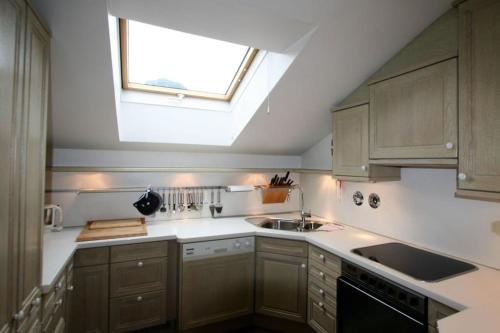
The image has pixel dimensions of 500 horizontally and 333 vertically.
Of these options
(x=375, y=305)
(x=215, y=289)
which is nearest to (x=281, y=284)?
(x=215, y=289)

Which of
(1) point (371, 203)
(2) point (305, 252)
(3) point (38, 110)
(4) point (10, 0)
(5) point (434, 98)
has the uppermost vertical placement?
(4) point (10, 0)

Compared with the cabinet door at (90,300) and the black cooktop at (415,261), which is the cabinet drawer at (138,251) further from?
the black cooktop at (415,261)

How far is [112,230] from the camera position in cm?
220

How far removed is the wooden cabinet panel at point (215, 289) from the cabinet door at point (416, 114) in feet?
4.62

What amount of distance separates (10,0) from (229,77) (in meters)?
1.69

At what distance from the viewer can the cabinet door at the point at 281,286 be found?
219cm

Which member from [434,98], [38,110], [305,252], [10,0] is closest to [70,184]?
[38,110]

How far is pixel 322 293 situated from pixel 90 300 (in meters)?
1.67

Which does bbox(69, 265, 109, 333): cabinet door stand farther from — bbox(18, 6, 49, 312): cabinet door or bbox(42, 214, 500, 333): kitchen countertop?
bbox(18, 6, 49, 312): cabinet door

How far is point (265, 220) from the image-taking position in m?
2.84

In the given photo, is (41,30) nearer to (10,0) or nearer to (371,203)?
(10,0)

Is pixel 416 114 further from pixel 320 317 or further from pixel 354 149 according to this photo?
pixel 320 317

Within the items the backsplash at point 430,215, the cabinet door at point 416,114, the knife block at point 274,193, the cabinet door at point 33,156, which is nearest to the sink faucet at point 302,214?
the knife block at point 274,193

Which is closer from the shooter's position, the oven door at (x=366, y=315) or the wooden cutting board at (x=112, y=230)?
the oven door at (x=366, y=315)
